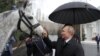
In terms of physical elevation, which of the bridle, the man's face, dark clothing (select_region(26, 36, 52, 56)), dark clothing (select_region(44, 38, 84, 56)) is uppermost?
the bridle

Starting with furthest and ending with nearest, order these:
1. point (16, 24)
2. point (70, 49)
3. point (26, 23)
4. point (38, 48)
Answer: point (38, 48) < point (26, 23) < point (16, 24) < point (70, 49)

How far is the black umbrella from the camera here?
21.3 ft

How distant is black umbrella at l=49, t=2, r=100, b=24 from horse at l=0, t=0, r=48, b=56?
48 centimetres

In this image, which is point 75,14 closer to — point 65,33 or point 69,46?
point 65,33

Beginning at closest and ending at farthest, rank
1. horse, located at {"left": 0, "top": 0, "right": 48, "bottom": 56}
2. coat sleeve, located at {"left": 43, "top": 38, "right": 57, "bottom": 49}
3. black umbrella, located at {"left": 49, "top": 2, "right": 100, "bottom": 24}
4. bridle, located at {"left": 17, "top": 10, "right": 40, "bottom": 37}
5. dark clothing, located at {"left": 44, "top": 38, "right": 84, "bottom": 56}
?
dark clothing, located at {"left": 44, "top": 38, "right": 84, "bottom": 56}, horse, located at {"left": 0, "top": 0, "right": 48, "bottom": 56}, bridle, located at {"left": 17, "top": 10, "right": 40, "bottom": 37}, black umbrella, located at {"left": 49, "top": 2, "right": 100, "bottom": 24}, coat sleeve, located at {"left": 43, "top": 38, "right": 57, "bottom": 49}

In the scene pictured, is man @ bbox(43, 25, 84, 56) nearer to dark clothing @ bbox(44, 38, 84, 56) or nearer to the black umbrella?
dark clothing @ bbox(44, 38, 84, 56)

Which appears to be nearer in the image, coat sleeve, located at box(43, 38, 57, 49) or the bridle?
the bridle

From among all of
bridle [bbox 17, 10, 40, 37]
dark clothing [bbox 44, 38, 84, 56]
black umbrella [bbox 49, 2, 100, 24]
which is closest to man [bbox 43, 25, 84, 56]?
dark clothing [bbox 44, 38, 84, 56]

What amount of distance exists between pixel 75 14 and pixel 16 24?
49.6 inches

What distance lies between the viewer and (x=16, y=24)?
5867mm

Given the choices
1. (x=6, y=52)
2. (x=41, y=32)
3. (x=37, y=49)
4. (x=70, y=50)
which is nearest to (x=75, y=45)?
(x=70, y=50)

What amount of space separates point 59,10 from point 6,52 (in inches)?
111

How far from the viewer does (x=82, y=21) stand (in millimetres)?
6723

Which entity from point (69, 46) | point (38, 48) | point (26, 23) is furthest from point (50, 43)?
point (69, 46)
